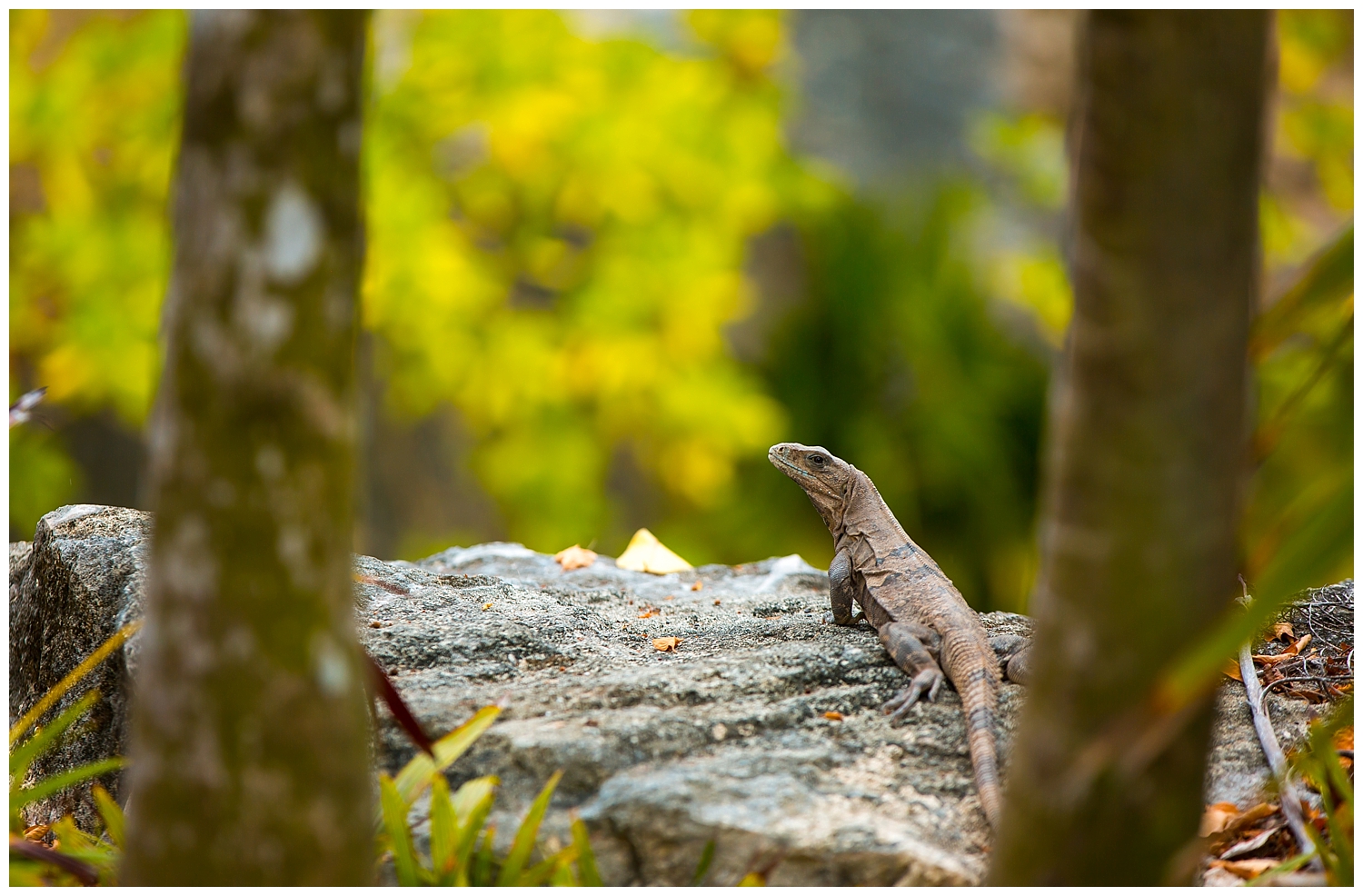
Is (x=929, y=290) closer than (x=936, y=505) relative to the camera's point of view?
No

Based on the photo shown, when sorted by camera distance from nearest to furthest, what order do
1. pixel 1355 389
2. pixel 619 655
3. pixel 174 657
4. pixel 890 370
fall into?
pixel 174 657 < pixel 1355 389 < pixel 619 655 < pixel 890 370

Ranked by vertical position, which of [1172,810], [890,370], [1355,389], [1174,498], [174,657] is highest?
[890,370]

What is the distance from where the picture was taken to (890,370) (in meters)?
8.56

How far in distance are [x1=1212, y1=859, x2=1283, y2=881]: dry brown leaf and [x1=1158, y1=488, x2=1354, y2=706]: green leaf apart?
1.05 m

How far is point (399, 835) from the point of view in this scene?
211 cm

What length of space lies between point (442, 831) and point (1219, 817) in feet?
5.79

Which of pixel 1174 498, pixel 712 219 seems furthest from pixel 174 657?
pixel 712 219

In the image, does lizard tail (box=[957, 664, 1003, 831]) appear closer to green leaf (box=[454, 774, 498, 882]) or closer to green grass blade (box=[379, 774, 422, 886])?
green leaf (box=[454, 774, 498, 882])

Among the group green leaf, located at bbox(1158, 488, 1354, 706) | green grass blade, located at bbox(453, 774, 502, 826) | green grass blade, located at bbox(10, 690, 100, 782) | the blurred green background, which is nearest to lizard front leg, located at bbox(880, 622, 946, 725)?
green grass blade, located at bbox(453, 774, 502, 826)

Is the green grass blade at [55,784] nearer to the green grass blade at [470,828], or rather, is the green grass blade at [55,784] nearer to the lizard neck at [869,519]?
the green grass blade at [470,828]

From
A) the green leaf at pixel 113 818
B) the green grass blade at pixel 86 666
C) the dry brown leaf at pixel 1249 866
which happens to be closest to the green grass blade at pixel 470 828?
the green leaf at pixel 113 818

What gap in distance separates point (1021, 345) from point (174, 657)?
27.3 ft

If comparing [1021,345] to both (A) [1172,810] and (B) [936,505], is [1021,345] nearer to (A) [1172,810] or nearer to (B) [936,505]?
(B) [936,505]

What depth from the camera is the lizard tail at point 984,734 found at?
7.89 ft
